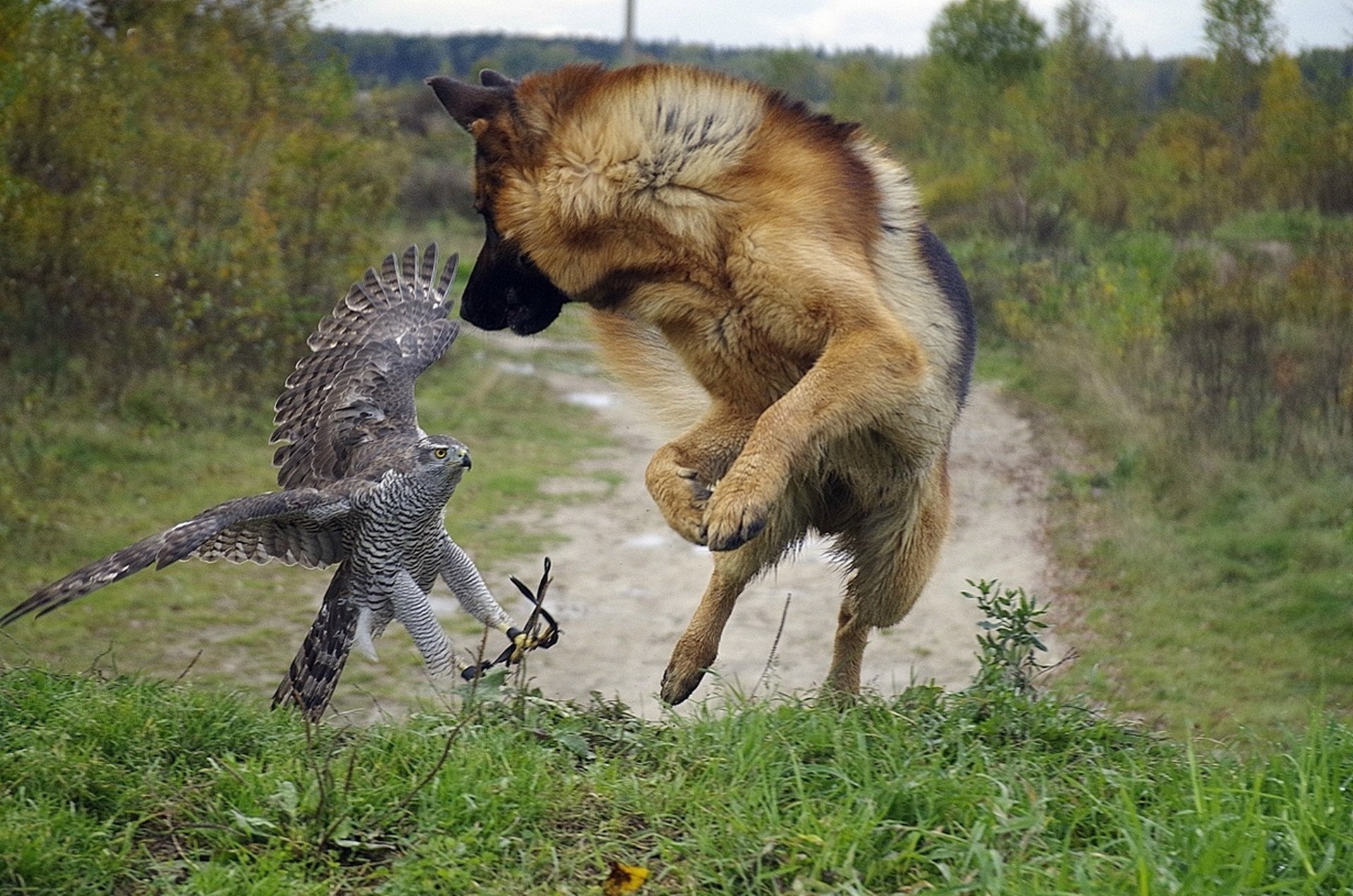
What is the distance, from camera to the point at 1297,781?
3.01 metres

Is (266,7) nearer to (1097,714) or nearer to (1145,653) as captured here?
(1145,653)

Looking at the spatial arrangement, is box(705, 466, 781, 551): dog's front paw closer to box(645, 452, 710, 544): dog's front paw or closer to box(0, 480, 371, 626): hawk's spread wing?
box(645, 452, 710, 544): dog's front paw

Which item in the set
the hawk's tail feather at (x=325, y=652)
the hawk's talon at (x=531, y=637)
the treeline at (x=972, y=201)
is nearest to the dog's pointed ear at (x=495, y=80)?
the hawk's talon at (x=531, y=637)

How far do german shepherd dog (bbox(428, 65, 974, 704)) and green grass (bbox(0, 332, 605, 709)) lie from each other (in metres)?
1.56

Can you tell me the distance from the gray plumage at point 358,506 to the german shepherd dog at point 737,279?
0.67 m

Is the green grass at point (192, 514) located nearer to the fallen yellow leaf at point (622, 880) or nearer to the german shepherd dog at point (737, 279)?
the german shepherd dog at point (737, 279)

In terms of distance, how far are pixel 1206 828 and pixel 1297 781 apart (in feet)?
1.81

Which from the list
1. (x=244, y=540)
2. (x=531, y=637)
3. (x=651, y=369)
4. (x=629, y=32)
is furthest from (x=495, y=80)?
(x=629, y=32)

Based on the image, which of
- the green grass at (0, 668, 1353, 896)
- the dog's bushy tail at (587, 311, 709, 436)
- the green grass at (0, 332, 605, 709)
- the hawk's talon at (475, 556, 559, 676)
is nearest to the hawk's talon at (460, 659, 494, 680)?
the hawk's talon at (475, 556, 559, 676)

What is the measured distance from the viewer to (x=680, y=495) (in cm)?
362

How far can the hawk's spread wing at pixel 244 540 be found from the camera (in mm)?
3258

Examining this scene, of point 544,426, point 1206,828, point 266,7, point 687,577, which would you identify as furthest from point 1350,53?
point 266,7

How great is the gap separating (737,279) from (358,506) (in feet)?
4.97

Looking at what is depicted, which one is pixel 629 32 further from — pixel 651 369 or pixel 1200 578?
pixel 651 369
